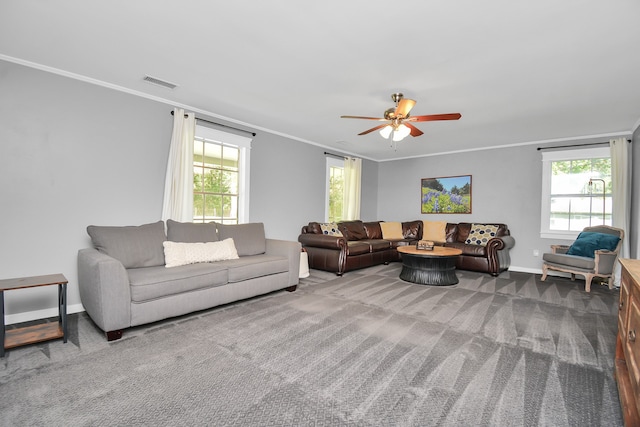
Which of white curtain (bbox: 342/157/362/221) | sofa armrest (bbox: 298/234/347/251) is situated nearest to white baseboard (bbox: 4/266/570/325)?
sofa armrest (bbox: 298/234/347/251)

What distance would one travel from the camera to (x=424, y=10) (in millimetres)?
2094

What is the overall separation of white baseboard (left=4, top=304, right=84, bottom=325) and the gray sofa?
344mm

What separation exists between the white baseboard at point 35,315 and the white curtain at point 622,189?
24.4ft

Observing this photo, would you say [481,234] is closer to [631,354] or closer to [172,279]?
[631,354]

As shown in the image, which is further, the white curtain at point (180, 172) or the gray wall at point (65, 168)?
the white curtain at point (180, 172)

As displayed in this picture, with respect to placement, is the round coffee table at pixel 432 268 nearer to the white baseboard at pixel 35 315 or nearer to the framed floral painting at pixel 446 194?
the framed floral painting at pixel 446 194

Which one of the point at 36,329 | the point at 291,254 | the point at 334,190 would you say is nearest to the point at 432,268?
the point at 291,254

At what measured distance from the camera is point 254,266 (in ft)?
12.0

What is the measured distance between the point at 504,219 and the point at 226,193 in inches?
211

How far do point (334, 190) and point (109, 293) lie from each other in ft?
16.2

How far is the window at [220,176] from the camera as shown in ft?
14.5

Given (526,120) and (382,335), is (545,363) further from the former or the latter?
(526,120)

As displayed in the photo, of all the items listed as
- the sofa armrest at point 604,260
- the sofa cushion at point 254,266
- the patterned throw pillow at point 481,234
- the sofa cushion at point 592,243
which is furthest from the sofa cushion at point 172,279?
the sofa cushion at point 592,243

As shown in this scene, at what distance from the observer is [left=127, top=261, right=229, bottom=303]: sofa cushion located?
8.89 feet
